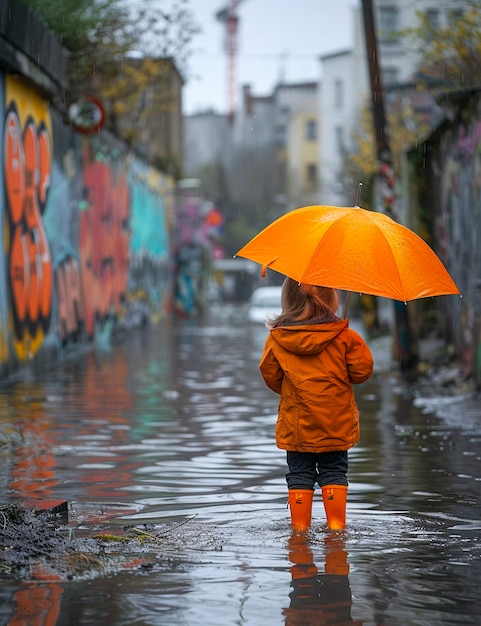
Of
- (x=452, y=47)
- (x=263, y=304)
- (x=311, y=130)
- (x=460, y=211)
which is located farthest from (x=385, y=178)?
(x=311, y=130)

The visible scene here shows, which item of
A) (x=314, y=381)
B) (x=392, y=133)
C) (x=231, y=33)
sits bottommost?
(x=314, y=381)

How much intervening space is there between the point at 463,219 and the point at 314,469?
10341 mm

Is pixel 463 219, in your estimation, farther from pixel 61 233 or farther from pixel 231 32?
pixel 231 32

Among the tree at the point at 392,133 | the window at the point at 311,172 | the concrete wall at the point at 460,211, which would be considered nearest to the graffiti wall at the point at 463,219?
the concrete wall at the point at 460,211

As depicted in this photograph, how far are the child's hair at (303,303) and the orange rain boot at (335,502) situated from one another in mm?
864

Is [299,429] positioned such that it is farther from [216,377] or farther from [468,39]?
[468,39]

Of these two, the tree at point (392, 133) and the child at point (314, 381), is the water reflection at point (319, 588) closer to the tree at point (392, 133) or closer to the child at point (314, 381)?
the child at point (314, 381)

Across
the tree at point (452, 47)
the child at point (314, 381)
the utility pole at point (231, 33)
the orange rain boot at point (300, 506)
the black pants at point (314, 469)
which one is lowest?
the orange rain boot at point (300, 506)

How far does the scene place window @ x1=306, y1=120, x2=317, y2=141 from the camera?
10212 centimetres

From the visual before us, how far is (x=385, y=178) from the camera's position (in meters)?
18.4

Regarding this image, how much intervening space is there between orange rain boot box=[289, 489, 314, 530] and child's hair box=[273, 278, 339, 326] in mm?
855

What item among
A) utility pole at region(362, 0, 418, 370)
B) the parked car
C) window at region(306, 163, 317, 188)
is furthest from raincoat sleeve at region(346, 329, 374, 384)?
window at region(306, 163, 317, 188)

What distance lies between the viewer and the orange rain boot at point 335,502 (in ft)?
22.7

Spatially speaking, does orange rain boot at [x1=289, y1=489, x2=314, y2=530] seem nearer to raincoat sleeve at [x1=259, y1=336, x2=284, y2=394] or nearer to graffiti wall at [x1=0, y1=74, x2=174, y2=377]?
raincoat sleeve at [x1=259, y1=336, x2=284, y2=394]
